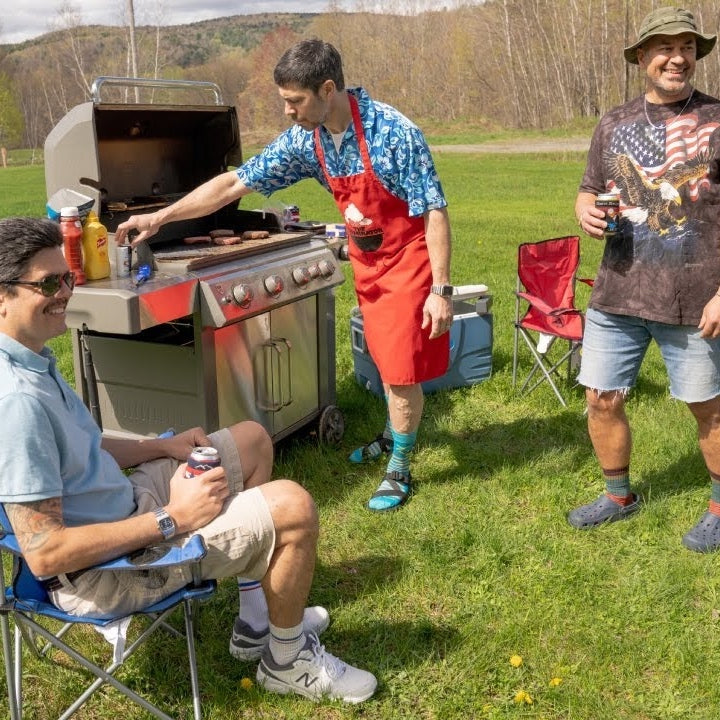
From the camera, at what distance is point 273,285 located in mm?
3459

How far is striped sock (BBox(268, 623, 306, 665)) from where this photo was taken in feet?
7.50

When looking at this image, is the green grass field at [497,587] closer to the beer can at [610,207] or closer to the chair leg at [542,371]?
the chair leg at [542,371]

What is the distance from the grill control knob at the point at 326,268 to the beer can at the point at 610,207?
147cm

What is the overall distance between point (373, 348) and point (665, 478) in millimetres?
1483

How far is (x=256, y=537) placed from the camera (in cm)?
211

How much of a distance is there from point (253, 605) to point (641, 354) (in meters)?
1.75

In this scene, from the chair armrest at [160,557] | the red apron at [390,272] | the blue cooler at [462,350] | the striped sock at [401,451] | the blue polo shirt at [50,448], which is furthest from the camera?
the blue cooler at [462,350]

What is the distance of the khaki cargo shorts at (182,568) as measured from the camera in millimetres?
1966

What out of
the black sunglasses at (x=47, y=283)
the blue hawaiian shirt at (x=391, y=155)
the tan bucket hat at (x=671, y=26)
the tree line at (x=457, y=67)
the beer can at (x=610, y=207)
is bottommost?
the black sunglasses at (x=47, y=283)

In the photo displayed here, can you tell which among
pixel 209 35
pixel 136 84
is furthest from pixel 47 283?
pixel 209 35

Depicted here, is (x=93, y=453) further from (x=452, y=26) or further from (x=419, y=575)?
(x=452, y=26)

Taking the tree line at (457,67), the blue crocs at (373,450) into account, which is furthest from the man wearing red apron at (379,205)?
the tree line at (457,67)

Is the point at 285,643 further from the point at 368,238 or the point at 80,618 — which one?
the point at 368,238

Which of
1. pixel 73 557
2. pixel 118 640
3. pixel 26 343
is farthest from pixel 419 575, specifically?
pixel 26 343
